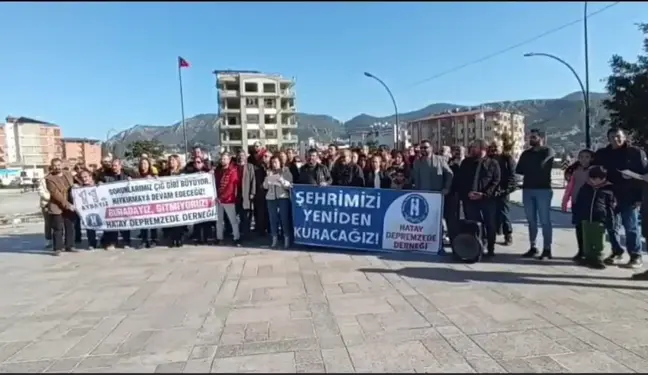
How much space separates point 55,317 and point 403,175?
5.69 m

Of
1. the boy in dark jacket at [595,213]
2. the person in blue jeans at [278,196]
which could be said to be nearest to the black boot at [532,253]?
the boy in dark jacket at [595,213]

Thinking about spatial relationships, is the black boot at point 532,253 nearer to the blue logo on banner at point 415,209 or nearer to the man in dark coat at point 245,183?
the blue logo on banner at point 415,209

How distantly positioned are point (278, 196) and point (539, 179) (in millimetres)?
4276

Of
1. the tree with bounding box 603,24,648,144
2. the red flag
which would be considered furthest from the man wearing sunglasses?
the red flag

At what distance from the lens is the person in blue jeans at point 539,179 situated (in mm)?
6496

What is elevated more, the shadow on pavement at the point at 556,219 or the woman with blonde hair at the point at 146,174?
the woman with blonde hair at the point at 146,174

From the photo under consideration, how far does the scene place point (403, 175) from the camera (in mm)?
8039

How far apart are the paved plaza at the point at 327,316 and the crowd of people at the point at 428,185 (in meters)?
0.64

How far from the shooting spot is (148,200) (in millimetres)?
8547

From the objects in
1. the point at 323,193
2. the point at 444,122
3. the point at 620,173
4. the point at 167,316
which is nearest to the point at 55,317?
the point at 167,316

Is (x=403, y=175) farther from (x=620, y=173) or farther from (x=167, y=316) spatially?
(x=167, y=316)

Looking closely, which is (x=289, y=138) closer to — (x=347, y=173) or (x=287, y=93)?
(x=287, y=93)

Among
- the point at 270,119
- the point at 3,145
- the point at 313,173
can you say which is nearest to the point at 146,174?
the point at 313,173

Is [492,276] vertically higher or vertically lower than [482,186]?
lower
